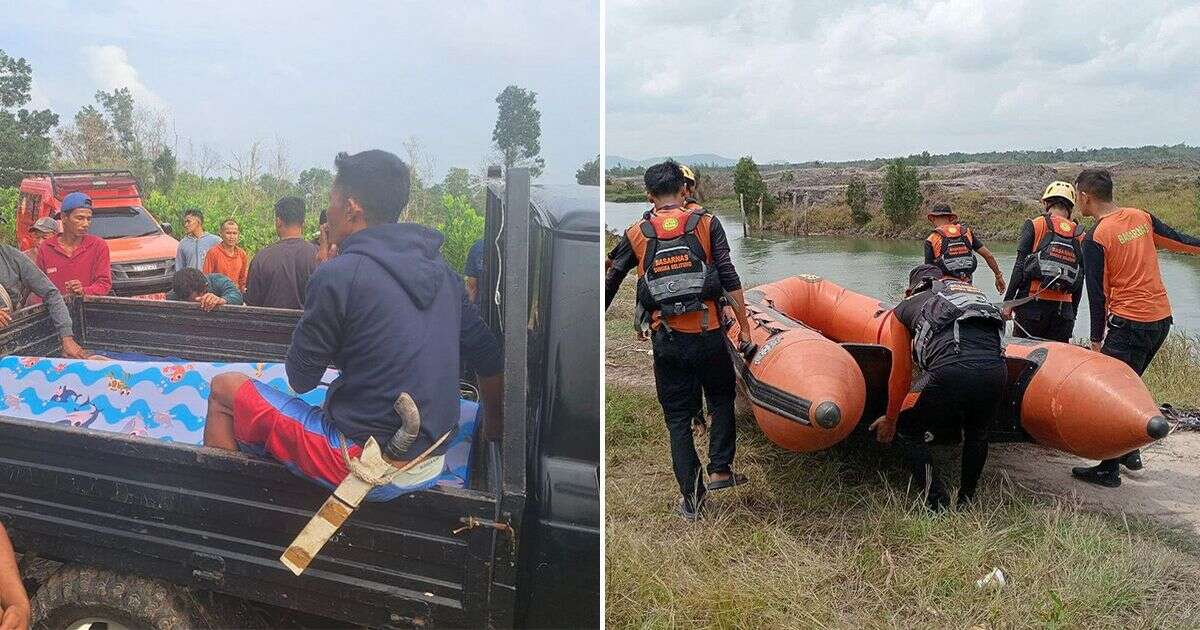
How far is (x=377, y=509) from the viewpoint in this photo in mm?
1626

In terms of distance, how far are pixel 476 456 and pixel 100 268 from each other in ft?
3.22

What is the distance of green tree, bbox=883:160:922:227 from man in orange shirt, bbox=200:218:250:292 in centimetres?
815

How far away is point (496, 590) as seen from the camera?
160 cm

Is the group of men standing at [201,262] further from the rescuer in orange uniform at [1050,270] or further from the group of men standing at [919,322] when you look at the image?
the rescuer in orange uniform at [1050,270]

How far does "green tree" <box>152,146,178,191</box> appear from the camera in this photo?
1785mm

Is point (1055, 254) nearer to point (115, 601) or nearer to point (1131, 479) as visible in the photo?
point (1131, 479)

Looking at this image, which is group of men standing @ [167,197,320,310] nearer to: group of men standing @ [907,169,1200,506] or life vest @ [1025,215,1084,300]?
group of men standing @ [907,169,1200,506]

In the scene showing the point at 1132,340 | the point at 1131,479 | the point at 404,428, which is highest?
the point at 404,428

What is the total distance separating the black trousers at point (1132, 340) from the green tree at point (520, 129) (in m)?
2.56

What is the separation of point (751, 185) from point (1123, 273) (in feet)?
34.9

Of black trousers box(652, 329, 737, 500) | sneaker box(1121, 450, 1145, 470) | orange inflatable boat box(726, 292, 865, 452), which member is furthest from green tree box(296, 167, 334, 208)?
sneaker box(1121, 450, 1145, 470)

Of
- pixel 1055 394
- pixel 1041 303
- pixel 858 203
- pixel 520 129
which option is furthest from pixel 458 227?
pixel 858 203

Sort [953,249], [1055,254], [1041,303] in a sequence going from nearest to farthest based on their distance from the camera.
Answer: [1055,254] → [1041,303] → [953,249]

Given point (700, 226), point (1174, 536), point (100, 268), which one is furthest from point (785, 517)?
point (100, 268)
